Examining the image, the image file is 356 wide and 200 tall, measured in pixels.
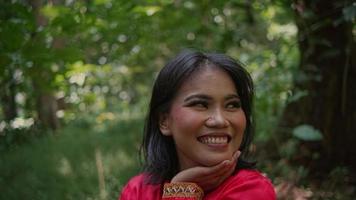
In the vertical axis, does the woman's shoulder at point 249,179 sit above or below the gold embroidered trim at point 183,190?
above

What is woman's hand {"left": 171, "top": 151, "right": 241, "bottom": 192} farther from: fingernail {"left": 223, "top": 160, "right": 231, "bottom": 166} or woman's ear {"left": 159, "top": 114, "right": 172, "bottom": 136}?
woman's ear {"left": 159, "top": 114, "right": 172, "bottom": 136}

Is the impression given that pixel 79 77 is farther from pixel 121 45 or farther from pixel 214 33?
pixel 214 33

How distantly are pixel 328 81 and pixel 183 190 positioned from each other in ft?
8.17

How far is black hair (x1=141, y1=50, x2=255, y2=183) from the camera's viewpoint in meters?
1.90

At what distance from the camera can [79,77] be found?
11.9 ft

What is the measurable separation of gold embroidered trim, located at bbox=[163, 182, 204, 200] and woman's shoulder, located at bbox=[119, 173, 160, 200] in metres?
0.17

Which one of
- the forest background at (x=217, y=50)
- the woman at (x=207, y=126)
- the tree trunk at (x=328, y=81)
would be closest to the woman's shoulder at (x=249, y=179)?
the woman at (x=207, y=126)

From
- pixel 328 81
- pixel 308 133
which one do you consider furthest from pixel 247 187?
pixel 328 81

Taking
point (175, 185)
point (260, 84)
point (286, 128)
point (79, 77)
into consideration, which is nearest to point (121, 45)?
point (79, 77)

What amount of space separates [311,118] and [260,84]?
55cm

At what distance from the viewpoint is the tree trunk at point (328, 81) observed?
12.3 feet

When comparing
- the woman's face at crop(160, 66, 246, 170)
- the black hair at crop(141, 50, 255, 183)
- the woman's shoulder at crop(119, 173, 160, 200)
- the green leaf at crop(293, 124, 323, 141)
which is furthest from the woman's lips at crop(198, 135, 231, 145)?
the green leaf at crop(293, 124, 323, 141)

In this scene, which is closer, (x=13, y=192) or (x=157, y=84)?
(x=157, y=84)

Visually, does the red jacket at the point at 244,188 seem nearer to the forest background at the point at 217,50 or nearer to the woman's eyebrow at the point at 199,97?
the woman's eyebrow at the point at 199,97
